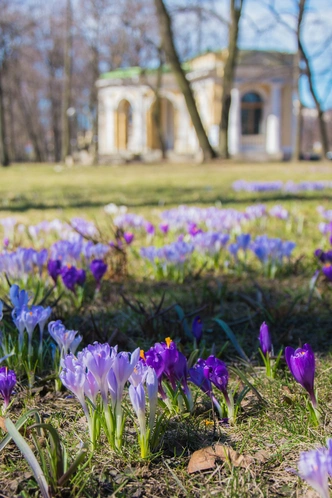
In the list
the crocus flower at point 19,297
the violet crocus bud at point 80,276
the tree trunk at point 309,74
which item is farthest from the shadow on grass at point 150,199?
the tree trunk at point 309,74

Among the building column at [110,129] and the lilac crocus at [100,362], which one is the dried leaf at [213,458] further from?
the building column at [110,129]

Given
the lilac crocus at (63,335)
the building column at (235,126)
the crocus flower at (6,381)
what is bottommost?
the crocus flower at (6,381)

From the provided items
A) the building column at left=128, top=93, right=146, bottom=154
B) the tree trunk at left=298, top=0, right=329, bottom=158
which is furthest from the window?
the tree trunk at left=298, top=0, right=329, bottom=158

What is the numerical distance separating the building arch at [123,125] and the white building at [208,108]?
7 centimetres

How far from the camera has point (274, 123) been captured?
3709cm

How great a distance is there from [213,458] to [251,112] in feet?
→ 126

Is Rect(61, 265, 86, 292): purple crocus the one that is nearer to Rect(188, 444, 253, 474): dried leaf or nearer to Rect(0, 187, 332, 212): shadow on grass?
Rect(188, 444, 253, 474): dried leaf

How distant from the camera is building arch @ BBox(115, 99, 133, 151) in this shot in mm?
41531

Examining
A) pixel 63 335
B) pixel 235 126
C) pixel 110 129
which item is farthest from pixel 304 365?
pixel 110 129

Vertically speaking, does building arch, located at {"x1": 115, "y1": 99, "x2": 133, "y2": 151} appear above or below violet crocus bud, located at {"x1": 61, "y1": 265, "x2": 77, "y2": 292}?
above

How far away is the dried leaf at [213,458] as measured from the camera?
4.54ft

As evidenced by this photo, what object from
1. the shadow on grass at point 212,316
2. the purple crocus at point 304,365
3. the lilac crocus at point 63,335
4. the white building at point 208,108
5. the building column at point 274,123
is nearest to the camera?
the purple crocus at point 304,365

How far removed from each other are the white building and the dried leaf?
33160 mm

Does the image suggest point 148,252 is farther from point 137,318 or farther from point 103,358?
point 103,358
